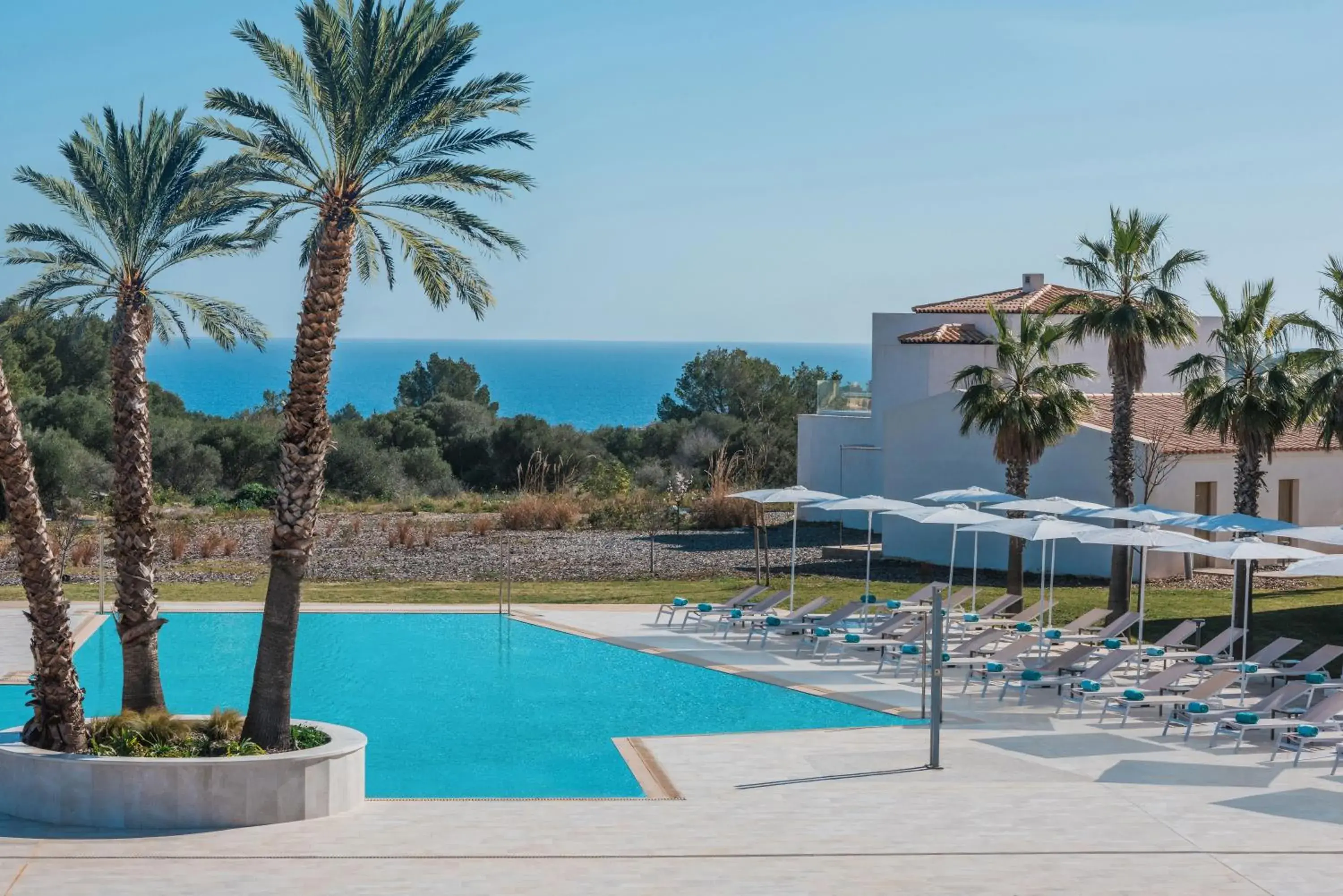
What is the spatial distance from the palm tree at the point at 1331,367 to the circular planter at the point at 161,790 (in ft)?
55.8

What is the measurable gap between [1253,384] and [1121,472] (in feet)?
8.23

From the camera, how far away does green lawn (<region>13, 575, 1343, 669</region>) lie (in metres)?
25.0

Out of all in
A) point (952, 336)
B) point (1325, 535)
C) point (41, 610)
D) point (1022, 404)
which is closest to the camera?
point (41, 610)

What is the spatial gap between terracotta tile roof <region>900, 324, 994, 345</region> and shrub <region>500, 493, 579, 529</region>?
9657 millimetres

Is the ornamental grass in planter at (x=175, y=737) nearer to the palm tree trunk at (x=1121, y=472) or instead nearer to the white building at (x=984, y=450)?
the palm tree trunk at (x=1121, y=472)

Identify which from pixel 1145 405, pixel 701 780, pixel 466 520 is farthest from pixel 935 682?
pixel 466 520

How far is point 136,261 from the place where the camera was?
54.5 feet

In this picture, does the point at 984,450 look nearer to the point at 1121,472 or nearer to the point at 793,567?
the point at 1121,472

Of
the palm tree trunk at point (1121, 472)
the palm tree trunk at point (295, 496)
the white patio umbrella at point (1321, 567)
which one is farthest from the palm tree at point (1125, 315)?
the palm tree trunk at point (295, 496)

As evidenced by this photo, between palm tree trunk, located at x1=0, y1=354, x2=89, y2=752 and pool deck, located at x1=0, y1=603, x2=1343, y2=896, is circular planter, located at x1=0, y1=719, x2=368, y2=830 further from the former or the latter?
palm tree trunk, located at x1=0, y1=354, x2=89, y2=752

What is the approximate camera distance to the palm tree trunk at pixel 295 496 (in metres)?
12.9

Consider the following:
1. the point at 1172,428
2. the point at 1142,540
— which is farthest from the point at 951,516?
the point at 1172,428

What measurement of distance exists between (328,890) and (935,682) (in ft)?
19.8

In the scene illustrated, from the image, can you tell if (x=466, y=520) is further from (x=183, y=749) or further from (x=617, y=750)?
(x=183, y=749)
